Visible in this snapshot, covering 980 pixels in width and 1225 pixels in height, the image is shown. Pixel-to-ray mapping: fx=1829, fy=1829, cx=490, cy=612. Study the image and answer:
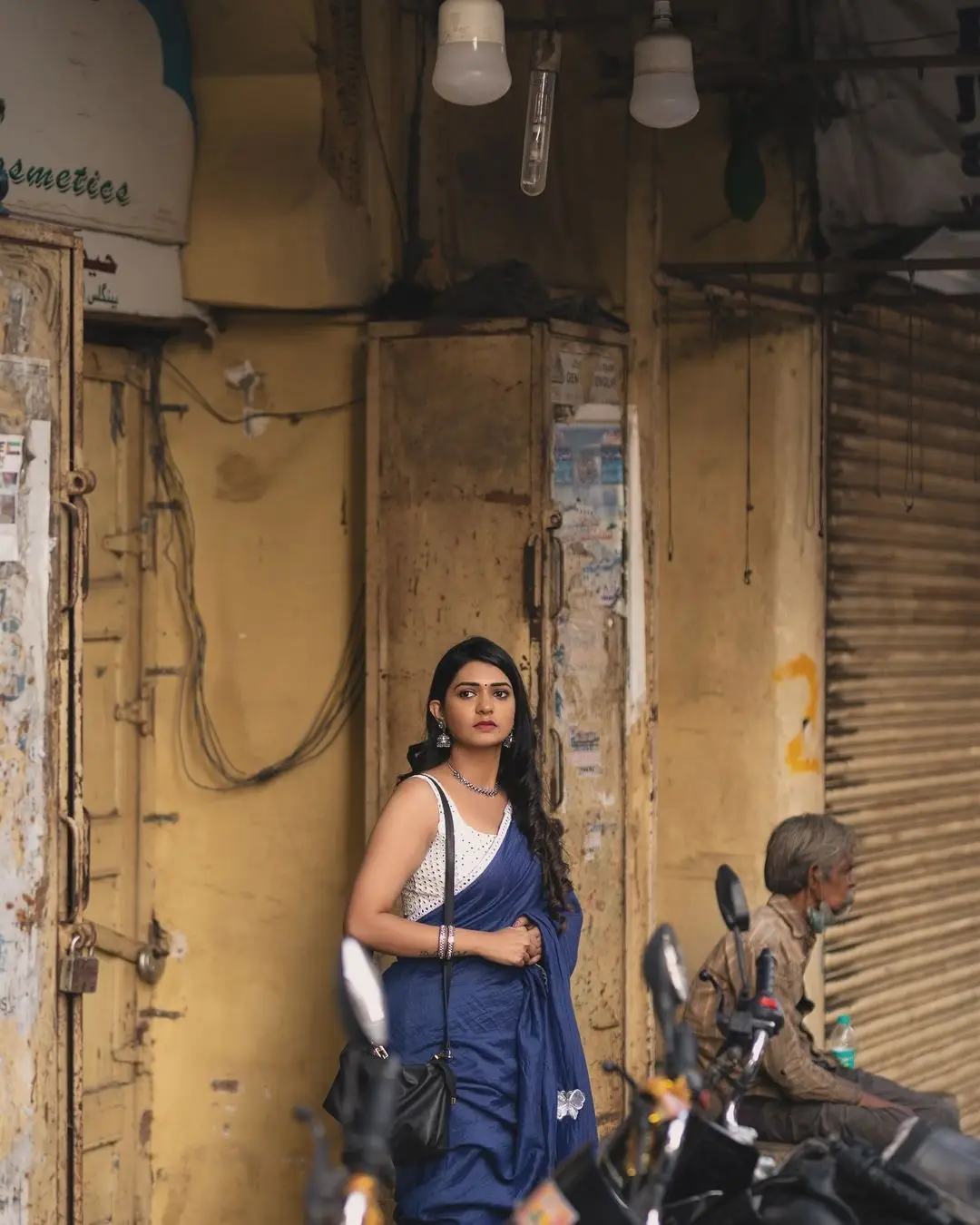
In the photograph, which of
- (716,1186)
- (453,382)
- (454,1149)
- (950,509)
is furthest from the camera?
(950,509)

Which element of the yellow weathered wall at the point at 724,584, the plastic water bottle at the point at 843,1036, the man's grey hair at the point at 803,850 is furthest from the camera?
the yellow weathered wall at the point at 724,584

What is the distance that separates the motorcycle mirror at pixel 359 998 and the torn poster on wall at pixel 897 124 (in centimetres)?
416

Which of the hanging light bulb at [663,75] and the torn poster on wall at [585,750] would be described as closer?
the hanging light bulb at [663,75]

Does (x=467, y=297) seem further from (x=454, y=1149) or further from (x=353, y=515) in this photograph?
(x=454, y=1149)

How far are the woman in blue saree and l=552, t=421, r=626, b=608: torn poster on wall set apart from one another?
3.53 ft

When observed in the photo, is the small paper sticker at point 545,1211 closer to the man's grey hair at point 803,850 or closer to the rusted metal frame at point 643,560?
the man's grey hair at point 803,850

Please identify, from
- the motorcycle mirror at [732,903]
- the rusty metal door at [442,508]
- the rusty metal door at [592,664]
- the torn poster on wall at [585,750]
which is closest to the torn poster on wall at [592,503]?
the rusty metal door at [592,664]

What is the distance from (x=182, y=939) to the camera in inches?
210

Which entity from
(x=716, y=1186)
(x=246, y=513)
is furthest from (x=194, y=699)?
(x=716, y=1186)

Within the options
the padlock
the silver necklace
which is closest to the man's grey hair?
the silver necklace

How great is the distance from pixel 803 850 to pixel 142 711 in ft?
6.41

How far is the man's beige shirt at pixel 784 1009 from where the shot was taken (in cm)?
439

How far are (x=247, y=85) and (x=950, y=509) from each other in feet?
10.9

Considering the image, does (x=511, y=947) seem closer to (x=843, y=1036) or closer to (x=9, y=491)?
(x=9, y=491)
